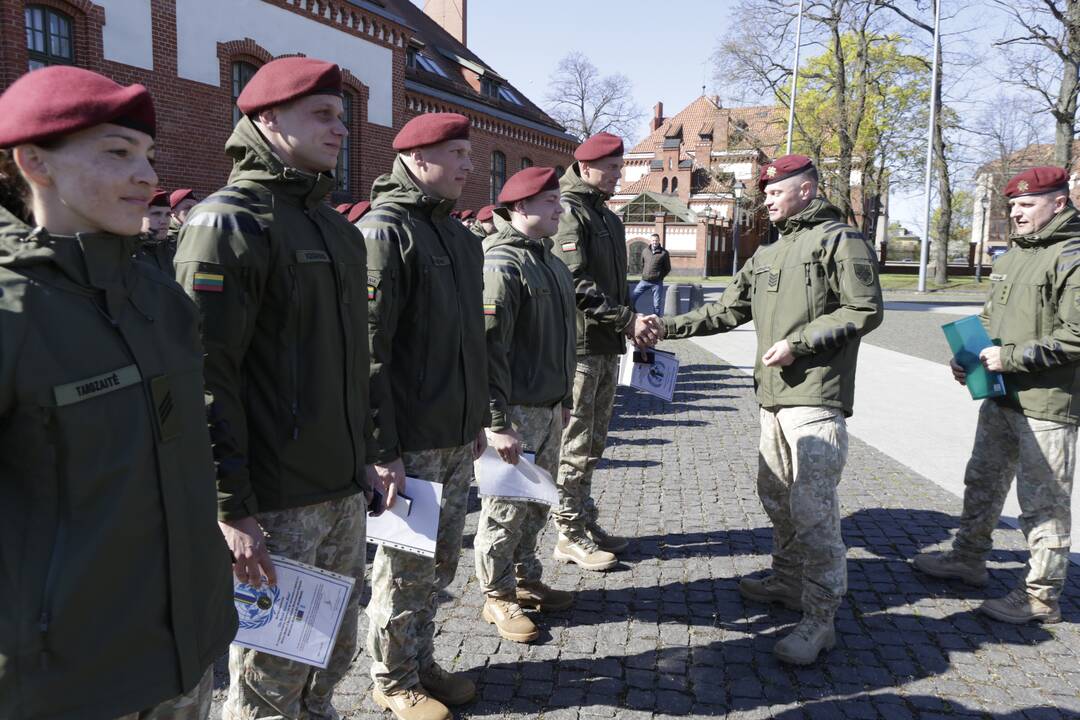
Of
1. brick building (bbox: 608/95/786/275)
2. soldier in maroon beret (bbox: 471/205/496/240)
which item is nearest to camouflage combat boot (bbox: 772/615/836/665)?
soldier in maroon beret (bbox: 471/205/496/240)

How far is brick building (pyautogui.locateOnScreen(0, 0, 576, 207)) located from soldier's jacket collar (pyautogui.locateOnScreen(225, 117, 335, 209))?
1269cm

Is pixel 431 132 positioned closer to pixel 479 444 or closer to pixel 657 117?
pixel 479 444

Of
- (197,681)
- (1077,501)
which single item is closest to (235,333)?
(197,681)

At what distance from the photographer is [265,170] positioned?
8.12 feet

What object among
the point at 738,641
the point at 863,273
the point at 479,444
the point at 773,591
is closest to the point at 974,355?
the point at 863,273

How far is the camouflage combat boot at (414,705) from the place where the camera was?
3.27 metres

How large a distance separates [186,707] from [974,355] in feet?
14.3

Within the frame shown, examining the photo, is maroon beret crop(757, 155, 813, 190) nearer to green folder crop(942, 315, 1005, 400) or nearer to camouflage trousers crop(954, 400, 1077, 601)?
green folder crop(942, 315, 1005, 400)

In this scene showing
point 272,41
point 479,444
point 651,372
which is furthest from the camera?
point 272,41

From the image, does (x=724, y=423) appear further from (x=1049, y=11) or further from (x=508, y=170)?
(x=1049, y=11)

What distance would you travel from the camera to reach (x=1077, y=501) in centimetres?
628

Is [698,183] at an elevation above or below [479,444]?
above

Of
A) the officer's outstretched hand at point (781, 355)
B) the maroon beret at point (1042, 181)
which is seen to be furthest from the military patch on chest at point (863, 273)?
the maroon beret at point (1042, 181)

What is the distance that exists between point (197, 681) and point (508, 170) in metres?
30.5
